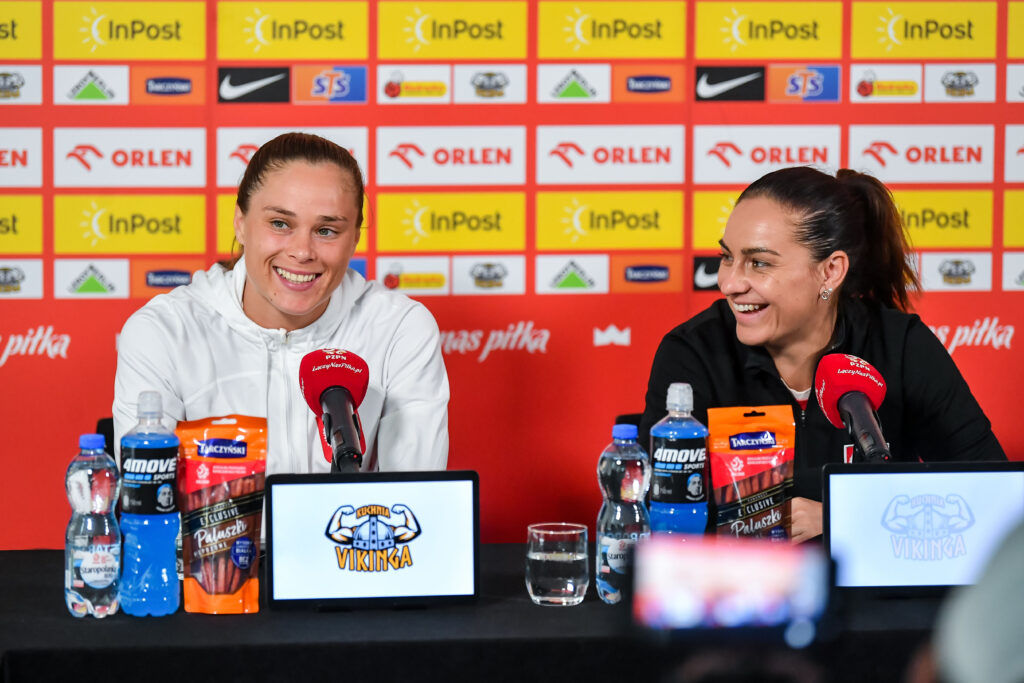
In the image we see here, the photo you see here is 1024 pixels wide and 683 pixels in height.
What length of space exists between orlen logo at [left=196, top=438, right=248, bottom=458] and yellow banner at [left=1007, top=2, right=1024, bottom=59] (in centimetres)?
247

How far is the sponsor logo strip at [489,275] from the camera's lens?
275 cm

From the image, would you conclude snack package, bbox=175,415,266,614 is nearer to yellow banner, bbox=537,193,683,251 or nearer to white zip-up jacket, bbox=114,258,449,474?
white zip-up jacket, bbox=114,258,449,474

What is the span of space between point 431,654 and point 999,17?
2.52 m

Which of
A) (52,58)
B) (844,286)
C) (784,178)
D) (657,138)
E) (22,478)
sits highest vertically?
(52,58)

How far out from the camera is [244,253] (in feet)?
6.03

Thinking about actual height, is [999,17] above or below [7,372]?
above

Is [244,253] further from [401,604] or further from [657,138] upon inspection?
[657,138]

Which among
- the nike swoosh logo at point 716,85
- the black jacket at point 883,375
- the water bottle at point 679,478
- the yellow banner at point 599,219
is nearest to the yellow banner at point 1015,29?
the nike swoosh logo at point 716,85

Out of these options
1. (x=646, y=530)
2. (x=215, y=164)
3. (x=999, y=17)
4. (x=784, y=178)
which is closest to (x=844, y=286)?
(x=784, y=178)

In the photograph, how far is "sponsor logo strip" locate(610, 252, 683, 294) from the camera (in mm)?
2768

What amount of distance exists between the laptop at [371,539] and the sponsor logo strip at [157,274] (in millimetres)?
1657

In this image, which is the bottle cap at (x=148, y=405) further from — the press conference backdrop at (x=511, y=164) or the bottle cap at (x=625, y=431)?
the press conference backdrop at (x=511, y=164)

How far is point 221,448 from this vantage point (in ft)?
3.81

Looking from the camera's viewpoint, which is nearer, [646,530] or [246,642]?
[246,642]
